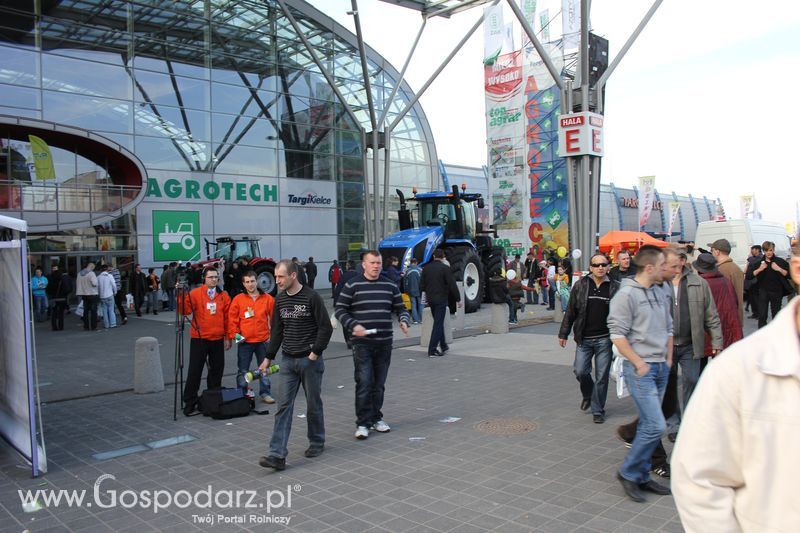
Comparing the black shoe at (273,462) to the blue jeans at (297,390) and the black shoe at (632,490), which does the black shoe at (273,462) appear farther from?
the black shoe at (632,490)

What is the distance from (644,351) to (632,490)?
1.03 metres

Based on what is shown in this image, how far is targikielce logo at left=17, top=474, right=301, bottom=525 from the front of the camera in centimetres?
471

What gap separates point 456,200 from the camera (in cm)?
1911

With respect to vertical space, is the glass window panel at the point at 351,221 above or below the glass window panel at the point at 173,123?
below

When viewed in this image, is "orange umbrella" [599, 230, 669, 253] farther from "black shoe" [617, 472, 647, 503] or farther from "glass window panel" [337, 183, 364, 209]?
"black shoe" [617, 472, 647, 503]

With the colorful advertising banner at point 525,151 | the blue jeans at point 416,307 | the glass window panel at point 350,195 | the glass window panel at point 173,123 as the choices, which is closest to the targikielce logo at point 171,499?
the blue jeans at point 416,307

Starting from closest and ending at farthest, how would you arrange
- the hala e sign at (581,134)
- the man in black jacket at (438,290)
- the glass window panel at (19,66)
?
the man in black jacket at (438,290), the hala e sign at (581,134), the glass window panel at (19,66)

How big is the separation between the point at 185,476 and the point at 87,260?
64.0 feet

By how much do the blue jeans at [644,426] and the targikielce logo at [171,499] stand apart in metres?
2.61

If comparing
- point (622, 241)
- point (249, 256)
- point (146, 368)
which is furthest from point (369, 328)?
point (622, 241)

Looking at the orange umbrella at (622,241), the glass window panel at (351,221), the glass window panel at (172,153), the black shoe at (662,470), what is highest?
the glass window panel at (172,153)

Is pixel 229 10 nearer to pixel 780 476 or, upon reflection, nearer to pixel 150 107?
pixel 150 107

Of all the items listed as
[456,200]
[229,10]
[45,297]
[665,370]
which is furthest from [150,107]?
[665,370]

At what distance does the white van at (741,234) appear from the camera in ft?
62.2
